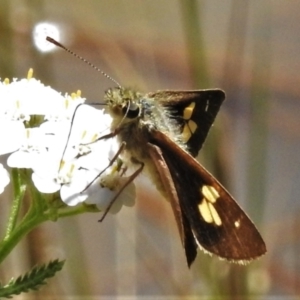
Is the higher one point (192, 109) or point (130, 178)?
point (192, 109)

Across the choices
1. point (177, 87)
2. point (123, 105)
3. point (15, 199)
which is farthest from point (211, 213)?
point (177, 87)

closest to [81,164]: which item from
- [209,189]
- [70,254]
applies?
[209,189]

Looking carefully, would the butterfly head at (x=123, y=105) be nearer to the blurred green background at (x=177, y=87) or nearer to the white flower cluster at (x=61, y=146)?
the white flower cluster at (x=61, y=146)

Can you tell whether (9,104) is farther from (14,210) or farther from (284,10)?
(284,10)

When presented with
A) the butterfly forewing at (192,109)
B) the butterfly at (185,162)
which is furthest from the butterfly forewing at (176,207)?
the butterfly forewing at (192,109)

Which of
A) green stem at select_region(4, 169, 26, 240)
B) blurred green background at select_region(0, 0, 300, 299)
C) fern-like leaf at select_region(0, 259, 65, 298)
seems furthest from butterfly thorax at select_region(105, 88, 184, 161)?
blurred green background at select_region(0, 0, 300, 299)

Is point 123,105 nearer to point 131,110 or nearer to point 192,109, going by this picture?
point 131,110
